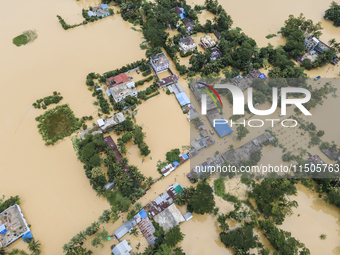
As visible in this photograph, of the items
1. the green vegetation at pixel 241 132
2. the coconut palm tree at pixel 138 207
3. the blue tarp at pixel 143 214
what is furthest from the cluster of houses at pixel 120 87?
the blue tarp at pixel 143 214

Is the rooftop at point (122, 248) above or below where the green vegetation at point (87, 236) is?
below

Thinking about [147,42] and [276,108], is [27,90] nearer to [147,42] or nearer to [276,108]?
[147,42]

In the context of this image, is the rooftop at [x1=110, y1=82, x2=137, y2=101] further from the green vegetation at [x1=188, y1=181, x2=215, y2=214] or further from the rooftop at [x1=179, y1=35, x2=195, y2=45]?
the green vegetation at [x1=188, y1=181, x2=215, y2=214]

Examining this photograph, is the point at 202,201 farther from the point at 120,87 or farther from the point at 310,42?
the point at 310,42

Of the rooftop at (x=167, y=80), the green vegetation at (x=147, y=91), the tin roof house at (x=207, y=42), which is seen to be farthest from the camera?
the tin roof house at (x=207, y=42)

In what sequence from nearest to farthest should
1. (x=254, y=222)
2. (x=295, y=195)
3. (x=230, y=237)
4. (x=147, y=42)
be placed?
(x=230, y=237)
(x=254, y=222)
(x=295, y=195)
(x=147, y=42)

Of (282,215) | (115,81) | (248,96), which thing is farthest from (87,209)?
(248,96)

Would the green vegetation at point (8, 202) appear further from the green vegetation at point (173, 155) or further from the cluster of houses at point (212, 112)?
the cluster of houses at point (212, 112)
